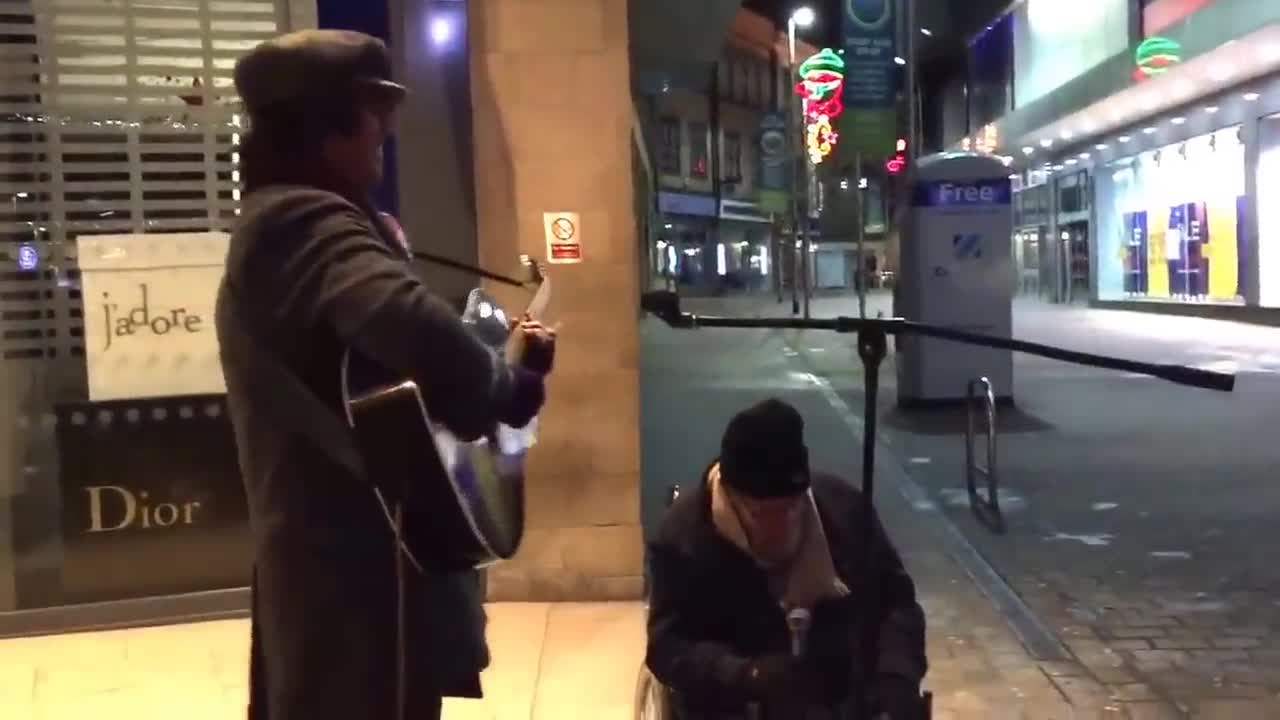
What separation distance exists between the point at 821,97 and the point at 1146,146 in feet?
21.9

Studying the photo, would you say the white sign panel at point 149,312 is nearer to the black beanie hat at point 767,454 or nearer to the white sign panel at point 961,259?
the black beanie hat at point 767,454

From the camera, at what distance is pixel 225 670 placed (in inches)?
206

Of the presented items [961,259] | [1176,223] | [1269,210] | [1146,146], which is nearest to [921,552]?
[961,259]

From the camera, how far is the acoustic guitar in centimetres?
196

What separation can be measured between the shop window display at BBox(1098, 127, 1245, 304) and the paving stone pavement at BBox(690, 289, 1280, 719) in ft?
29.2

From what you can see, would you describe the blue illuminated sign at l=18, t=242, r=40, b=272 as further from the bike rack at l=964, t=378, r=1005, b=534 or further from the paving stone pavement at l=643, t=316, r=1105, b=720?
the bike rack at l=964, t=378, r=1005, b=534

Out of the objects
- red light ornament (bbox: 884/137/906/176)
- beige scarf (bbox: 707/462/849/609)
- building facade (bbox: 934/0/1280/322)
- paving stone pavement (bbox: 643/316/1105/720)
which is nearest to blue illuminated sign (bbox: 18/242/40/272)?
paving stone pavement (bbox: 643/316/1105/720)

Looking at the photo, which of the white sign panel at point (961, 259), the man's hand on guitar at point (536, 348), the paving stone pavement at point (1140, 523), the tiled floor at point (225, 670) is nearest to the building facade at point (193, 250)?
the tiled floor at point (225, 670)

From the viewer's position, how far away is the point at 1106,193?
3064 cm

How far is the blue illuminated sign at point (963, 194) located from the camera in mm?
12508

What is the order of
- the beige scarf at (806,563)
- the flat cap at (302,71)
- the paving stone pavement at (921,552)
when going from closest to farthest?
1. the flat cap at (302,71)
2. the beige scarf at (806,563)
3. the paving stone pavement at (921,552)

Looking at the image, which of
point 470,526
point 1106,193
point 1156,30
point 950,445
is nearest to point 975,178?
point 950,445

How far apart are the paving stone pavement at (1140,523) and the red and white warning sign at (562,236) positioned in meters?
2.54

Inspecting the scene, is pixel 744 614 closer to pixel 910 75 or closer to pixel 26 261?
pixel 26 261
